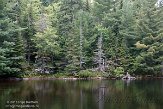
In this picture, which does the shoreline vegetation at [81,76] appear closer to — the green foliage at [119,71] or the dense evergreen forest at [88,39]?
the green foliage at [119,71]

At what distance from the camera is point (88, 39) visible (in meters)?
44.6

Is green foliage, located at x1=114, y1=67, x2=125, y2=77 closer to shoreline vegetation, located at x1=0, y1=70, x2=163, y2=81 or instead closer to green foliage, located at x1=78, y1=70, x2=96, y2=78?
shoreline vegetation, located at x1=0, y1=70, x2=163, y2=81

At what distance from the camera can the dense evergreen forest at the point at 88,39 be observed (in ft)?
135

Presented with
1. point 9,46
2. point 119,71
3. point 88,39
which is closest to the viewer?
point 9,46

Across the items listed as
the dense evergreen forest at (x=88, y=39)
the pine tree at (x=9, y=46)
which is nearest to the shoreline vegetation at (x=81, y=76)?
the dense evergreen forest at (x=88, y=39)

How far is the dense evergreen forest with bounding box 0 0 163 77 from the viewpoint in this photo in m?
41.2

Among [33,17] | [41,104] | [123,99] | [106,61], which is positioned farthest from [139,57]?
[41,104]

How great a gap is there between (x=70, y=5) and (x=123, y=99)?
1087 inches

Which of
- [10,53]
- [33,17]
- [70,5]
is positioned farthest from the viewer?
[70,5]

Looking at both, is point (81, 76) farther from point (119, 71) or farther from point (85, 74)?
point (119, 71)

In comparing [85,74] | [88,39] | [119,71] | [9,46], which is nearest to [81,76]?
[85,74]

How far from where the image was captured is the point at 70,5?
46875 millimetres

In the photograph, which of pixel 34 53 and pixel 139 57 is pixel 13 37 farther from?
pixel 139 57

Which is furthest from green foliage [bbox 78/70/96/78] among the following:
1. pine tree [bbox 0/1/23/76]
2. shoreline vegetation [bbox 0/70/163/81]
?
pine tree [bbox 0/1/23/76]
